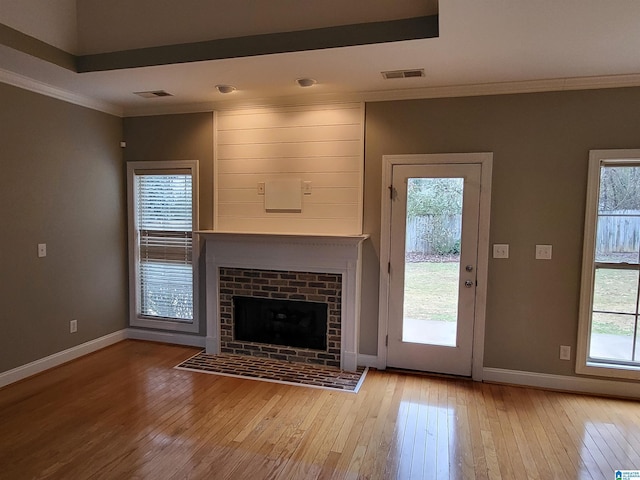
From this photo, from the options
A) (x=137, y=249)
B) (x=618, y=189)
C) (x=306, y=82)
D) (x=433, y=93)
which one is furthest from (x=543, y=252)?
(x=137, y=249)

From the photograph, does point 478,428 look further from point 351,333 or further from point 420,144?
point 420,144

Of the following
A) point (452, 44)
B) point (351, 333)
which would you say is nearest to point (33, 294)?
point (351, 333)

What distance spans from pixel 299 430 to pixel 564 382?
2.35 m

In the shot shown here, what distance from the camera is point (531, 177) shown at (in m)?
3.31

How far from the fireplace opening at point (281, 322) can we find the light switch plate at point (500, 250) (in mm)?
1630

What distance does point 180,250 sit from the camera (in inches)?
170

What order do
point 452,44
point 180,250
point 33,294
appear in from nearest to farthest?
point 452,44, point 33,294, point 180,250

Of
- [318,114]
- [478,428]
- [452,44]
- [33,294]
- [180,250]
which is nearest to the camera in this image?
[452,44]

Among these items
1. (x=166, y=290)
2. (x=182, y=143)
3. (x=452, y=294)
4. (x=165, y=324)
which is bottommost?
(x=165, y=324)

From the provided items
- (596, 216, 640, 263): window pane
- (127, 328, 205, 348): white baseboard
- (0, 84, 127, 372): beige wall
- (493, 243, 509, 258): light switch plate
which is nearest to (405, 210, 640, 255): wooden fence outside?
(596, 216, 640, 263): window pane

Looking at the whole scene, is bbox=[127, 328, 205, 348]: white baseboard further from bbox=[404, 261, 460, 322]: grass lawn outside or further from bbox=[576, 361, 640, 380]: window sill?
bbox=[576, 361, 640, 380]: window sill

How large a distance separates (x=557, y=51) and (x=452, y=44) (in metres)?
0.75

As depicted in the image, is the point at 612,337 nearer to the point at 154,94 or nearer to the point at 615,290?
the point at 615,290

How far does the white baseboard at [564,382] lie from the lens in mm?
3223
